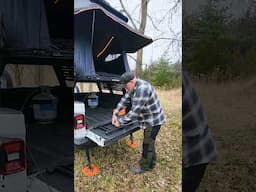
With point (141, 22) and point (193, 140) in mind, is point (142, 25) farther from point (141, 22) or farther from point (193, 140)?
point (193, 140)

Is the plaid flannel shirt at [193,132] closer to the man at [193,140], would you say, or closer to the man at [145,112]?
the man at [193,140]

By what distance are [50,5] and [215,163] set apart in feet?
6.88

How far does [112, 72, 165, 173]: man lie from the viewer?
183 cm

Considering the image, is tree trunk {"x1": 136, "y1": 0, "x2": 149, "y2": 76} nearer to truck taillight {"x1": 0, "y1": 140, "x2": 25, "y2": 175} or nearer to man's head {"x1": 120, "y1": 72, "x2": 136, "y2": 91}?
man's head {"x1": 120, "y1": 72, "x2": 136, "y2": 91}

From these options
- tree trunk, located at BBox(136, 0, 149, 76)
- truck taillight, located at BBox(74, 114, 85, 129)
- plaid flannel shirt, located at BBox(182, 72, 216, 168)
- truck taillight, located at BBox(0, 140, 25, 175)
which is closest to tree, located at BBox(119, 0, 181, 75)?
tree trunk, located at BBox(136, 0, 149, 76)

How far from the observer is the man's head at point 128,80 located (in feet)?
6.10

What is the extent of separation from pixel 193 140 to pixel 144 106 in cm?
28

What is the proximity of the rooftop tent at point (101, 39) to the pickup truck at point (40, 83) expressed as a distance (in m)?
0.59


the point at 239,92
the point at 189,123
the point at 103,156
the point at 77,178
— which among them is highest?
the point at 239,92

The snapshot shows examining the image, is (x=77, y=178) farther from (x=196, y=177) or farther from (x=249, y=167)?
(x=249, y=167)

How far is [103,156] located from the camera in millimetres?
1927

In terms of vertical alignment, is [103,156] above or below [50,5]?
below

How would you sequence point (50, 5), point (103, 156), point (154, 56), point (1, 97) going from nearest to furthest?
point (154, 56) < point (103, 156) < point (1, 97) < point (50, 5)

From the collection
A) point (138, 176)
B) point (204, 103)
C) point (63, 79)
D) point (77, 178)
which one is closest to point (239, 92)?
point (204, 103)
